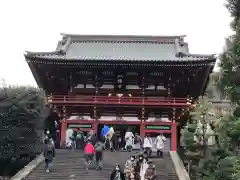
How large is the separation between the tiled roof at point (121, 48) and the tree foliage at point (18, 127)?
3.21m

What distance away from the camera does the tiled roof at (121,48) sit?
31.5m

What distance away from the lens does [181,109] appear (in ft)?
96.1

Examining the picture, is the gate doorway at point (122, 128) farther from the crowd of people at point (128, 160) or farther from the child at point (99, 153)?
the child at point (99, 153)

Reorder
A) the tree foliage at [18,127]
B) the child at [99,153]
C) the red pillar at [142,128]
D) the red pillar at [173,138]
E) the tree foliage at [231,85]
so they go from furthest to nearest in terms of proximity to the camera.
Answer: the red pillar at [142,128] → the red pillar at [173,138] → the tree foliage at [18,127] → the child at [99,153] → the tree foliage at [231,85]

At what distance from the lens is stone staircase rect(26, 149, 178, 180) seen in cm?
2139

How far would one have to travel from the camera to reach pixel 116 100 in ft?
96.4

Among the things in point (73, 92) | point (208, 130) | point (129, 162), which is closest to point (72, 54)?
point (73, 92)

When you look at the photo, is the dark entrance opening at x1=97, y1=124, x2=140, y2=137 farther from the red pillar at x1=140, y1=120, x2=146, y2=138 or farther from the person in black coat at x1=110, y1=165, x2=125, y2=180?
the person in black coat at x1=110, y1=165, x2=125, y2=180

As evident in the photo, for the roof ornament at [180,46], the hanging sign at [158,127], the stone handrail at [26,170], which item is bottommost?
the stone handrail at [26,170]

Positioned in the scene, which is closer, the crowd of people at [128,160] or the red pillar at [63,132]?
the crowd of people at [128,160]

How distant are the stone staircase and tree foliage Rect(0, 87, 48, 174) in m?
2.37

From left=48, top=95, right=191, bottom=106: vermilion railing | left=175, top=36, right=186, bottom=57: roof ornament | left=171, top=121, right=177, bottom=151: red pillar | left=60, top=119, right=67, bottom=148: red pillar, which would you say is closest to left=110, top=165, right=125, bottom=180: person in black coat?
left=171, top=121, right=177, bottom=151: red pillar

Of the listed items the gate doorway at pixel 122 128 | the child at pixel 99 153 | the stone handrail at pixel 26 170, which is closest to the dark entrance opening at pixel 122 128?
the gate doorway at pixel 122 128

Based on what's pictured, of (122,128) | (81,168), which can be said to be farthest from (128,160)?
(122,128)
